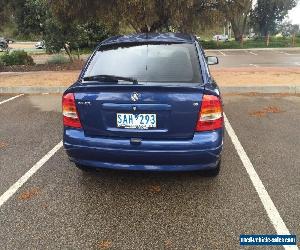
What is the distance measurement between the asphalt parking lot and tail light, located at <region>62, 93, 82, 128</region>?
31.3 inches

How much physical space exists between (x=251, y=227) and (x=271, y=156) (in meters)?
2.01

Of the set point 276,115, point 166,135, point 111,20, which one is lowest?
point 276,115

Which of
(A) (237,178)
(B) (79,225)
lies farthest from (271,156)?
(B) (79,225)

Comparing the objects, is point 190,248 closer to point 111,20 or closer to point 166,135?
point 166,135

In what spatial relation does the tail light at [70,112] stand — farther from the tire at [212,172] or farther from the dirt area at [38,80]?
the dirt area at [38,80]

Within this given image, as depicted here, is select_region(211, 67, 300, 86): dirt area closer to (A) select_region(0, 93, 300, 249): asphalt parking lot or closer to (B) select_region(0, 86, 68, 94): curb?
(B) select_region(0, 86, 68, 94): curb

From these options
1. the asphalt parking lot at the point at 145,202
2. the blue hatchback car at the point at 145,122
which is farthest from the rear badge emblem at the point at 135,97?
the asphalt parking lot at the point at 145,202

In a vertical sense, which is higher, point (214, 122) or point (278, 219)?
point (214, 122)

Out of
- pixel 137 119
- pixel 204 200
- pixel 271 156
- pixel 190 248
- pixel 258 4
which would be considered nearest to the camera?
pixel 190 248

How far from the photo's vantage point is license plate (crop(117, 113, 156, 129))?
3.67 meters

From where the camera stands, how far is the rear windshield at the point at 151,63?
13.3 feet

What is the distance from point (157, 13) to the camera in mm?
13555

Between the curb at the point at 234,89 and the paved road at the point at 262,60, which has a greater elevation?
the curb at the point at 234,89

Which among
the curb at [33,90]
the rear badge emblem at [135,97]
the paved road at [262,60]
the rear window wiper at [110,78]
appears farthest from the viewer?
the paved road at [262,60]
